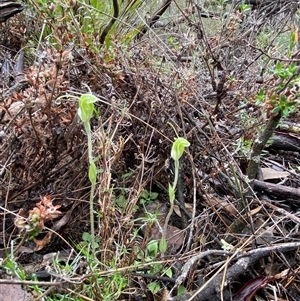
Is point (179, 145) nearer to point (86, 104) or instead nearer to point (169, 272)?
point (86, 104)

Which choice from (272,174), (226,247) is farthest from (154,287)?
(272,174)

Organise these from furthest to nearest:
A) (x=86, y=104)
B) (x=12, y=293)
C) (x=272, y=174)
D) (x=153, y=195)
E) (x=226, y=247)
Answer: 1. (x=272, y=174)
2. (x=153, y=195)
3. (x=226, y=247)
4. (x=12, y=293)
5. (x=86, y=104)

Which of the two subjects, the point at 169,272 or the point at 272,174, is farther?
the point at 272,174

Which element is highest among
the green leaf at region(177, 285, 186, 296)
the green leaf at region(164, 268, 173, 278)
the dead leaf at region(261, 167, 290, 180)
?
the dead leaf at region(261, 167, 290, 180)

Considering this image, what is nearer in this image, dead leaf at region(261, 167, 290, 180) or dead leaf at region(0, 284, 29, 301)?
dead leaf at region(0, 284, 29, 301)

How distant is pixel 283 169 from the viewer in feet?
5.40

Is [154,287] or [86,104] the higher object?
[86,104]

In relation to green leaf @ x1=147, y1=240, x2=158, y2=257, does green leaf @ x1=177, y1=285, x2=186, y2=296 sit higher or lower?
lower

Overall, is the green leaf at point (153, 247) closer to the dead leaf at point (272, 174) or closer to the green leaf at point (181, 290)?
the green leaf at point (181, 290)

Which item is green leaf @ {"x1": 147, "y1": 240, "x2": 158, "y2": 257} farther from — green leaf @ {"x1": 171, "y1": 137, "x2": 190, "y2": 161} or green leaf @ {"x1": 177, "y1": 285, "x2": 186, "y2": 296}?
green leaf @ {"x1": 171, "y1": 137, "x2": 190, "y2": 161}

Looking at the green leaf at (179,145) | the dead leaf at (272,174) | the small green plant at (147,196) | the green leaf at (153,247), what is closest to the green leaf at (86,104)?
the green leaf at (179,145)

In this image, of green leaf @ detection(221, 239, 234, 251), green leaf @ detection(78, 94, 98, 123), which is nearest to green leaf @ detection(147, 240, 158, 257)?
green leaf @ detection(221, 239, 234, 251)

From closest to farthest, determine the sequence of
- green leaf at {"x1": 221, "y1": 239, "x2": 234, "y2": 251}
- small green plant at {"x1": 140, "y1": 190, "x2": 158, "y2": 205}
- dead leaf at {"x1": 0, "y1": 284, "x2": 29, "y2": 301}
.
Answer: dead leaf at {"x1": 0, "y1": 284, "x2": 29, "y2": 301} < green leaf at {"x1": 221, "y1": 239, "x2": 234, "y2": 251} < small green plant at {"x1": 140, "y1": 190, "x2": 158, "y2": 205}

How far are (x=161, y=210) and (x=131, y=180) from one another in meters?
0.14
